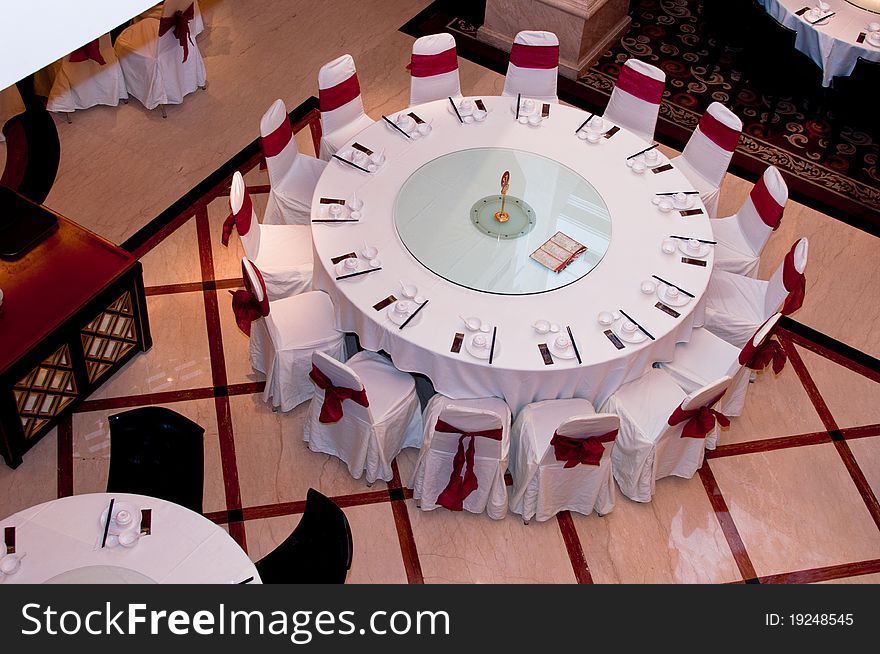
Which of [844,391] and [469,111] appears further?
[469,111]

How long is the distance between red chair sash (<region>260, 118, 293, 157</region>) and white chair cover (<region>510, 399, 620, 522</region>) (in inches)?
79.7

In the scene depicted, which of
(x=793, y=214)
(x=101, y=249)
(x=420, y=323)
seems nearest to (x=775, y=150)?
(x=793, y=214)

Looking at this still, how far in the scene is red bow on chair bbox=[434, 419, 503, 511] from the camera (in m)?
4.32

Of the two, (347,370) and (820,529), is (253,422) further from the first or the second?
(820,529)

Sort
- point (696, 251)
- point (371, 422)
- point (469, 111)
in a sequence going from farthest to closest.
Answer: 1. point (469, 111)
2. point (696, 251)
3. point (371, 422)

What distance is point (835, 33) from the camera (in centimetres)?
631

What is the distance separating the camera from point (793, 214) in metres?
6.38

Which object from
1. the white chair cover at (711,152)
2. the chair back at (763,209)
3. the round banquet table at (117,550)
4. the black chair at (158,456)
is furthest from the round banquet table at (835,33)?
the round banquet table at (117,550)

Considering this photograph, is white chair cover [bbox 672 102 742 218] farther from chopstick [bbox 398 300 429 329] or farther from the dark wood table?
the dark wood table

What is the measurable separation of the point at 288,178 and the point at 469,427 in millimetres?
2045

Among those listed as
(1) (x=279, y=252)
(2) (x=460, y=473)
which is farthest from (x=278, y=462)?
(1) (x=279, y=252)

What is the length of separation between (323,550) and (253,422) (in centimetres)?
149

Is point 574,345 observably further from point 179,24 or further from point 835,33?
point 179,24

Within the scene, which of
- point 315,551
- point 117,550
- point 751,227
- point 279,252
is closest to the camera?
point 117,550
